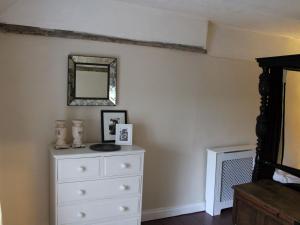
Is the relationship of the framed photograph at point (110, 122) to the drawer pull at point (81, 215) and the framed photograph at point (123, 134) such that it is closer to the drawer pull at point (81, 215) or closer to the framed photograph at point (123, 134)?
the framed photograph at point (123, 134)

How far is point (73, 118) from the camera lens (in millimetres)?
2537

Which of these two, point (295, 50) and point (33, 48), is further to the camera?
point (295, 50)

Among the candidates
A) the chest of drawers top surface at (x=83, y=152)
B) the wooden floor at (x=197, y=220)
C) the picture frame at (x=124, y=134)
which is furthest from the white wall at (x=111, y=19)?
the wooden floor at (x=197, y=220)

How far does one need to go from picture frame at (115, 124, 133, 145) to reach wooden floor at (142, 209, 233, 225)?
96cm

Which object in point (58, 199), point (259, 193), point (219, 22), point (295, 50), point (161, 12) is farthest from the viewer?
point (295, 50)

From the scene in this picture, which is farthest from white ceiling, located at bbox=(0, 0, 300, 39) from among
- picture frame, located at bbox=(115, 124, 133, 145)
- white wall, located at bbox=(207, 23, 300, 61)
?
picture frame, located at bbox=(115, 124, 133, 145)

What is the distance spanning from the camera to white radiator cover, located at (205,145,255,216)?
3102mm

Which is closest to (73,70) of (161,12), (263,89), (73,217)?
(161,12)

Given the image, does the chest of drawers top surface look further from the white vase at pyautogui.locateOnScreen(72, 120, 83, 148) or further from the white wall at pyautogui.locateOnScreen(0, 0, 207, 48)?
the white wall at pyautogui.locateOnScreen(0, 0, 207, 48)

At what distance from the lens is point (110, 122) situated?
2643 mm

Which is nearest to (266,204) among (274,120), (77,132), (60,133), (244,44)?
(274,120)

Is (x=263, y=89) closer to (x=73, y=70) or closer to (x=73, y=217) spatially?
(x=73, y=70)

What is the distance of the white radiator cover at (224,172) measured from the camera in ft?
10.2

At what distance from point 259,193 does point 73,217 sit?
1463 millimetres
